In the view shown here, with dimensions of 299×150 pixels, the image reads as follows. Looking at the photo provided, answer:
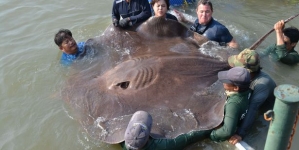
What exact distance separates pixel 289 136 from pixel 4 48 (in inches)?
248

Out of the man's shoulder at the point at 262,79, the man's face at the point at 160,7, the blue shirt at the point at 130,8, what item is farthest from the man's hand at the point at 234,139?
the blue shirt at the point at 130,8

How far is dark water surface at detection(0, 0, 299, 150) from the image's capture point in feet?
14.0

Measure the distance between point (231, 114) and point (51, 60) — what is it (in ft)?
13.4

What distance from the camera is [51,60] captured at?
6.12 metres

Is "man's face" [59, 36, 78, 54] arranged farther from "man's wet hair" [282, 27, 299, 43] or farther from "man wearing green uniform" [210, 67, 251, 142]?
"man's wet hair" [282, 27, 299, 43]

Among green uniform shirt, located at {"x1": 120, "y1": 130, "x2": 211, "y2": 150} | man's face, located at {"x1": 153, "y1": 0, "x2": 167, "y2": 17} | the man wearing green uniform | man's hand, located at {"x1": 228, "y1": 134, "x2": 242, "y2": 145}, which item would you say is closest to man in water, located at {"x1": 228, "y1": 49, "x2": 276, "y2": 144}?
man's hand, located at {"x1": 228, "y1": 134, "x2": 242, "y2": 145}

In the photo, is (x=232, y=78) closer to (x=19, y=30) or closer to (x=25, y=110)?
(x=25, y=110)

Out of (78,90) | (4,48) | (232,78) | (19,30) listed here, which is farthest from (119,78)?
(19,30)

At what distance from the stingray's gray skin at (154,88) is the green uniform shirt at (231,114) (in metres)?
0.11

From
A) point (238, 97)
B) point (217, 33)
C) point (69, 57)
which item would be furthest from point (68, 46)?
point (238, 97)

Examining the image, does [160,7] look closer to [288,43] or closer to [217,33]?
[217,33]

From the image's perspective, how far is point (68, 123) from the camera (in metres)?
4.47

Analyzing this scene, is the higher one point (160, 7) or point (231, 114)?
point (160, 7)

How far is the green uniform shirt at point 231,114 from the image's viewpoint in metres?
3.68
